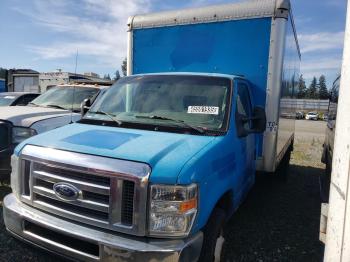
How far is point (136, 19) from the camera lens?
583 centimetres

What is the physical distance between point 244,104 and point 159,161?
1944mm

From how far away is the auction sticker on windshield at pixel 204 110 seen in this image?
364 cm

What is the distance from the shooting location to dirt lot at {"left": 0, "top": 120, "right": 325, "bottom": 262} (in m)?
4.00

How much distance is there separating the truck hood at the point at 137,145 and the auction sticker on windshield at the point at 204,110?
44 centimetres

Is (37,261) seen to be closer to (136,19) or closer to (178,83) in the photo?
(178,83)

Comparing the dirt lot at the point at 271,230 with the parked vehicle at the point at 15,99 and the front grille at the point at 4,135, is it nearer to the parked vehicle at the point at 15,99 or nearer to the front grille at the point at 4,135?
the front grille at the point at 4,135

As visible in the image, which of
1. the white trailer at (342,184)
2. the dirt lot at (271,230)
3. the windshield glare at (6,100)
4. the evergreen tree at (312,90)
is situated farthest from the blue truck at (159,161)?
the evergreen tree at (312,90)

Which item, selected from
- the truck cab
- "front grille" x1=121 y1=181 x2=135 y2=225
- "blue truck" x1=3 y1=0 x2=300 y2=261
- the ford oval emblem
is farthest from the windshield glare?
"front grille" x1=121 y1=181 x2=135 y2=225

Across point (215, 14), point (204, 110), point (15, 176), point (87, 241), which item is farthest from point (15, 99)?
point (87, 241)

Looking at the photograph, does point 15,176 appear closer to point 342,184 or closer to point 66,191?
point 66,191

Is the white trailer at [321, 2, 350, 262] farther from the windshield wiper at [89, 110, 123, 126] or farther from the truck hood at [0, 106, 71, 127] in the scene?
the truck hood at [0, 106, 71, 127]

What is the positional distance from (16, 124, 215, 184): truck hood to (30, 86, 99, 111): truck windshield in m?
3.80

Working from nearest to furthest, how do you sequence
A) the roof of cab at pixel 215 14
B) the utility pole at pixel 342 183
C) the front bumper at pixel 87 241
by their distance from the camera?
the utility pole at pixel 342 183, the front bumper at pixel 87 241, the roof of cab at pixel 215 14

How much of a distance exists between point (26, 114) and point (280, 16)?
14.1 feet
